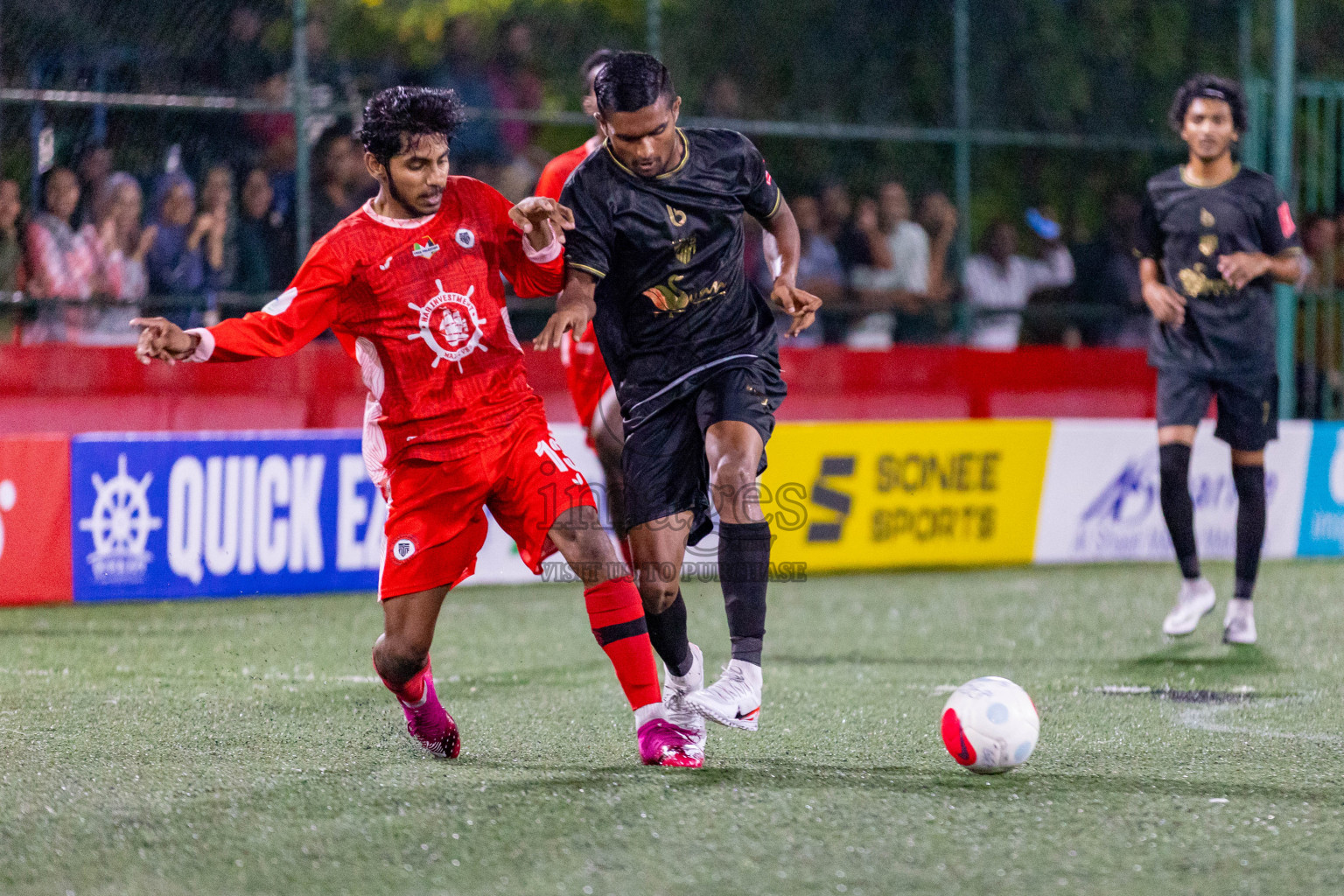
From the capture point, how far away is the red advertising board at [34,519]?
7.86m

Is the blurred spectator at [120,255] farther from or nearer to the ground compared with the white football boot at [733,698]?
farther from the ground

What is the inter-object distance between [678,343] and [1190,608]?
3.22 metres

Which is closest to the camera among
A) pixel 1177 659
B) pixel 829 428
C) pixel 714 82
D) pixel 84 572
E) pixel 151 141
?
pixel 1177 659

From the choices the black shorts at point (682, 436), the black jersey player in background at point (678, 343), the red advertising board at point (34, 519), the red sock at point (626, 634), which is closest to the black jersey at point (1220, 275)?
the black jersey player in background at point (678, 343)

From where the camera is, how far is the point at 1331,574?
30.1 ft

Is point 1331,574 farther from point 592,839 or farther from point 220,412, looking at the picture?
point 592,839

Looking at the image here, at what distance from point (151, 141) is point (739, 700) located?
18.9 feet

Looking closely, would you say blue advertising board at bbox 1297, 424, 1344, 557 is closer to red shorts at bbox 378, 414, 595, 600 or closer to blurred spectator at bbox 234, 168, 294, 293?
blurred spectator at bbox 234, 168, 294, 293

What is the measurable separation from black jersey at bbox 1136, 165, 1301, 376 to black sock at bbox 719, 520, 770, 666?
3134mm

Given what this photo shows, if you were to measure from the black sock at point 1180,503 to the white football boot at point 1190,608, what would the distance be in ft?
0.21

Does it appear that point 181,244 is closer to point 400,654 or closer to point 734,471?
point 400,654

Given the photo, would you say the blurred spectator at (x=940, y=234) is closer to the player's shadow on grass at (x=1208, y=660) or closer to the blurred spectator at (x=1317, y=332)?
the blurred spectator at (x=1317, y=332)

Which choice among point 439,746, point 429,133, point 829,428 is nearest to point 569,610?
point 829,428

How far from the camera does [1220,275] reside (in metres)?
6.88
